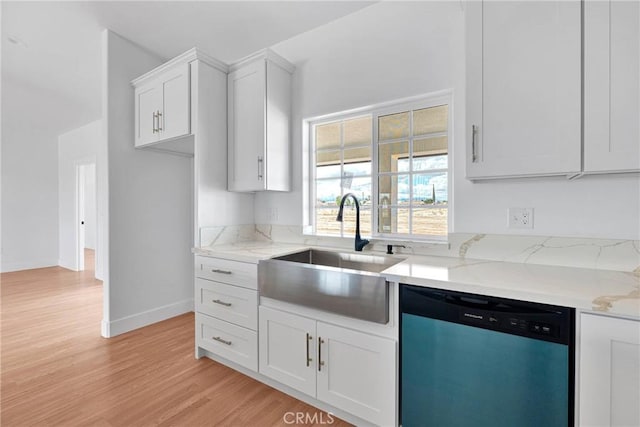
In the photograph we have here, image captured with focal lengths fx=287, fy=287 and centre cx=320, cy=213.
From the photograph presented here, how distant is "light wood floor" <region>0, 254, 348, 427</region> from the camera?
163cm

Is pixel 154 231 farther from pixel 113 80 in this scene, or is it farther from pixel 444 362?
pixel 444 362

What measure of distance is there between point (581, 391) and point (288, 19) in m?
2.89

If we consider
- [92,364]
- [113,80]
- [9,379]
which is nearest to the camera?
[9,379]

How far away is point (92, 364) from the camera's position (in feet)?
7.11

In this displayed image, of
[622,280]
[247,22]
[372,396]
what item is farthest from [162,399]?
[247,22]

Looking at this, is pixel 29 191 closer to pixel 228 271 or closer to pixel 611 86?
pixel 228 271

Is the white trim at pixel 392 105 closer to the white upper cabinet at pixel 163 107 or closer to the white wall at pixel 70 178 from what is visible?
the white upper cabinet at pixel 163 107

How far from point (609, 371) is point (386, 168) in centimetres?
160

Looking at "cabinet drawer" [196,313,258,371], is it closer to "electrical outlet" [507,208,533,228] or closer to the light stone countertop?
the light stone countertop

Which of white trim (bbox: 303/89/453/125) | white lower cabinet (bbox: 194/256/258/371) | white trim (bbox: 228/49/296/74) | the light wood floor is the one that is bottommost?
the light wood floor

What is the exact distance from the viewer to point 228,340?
6.73 ft

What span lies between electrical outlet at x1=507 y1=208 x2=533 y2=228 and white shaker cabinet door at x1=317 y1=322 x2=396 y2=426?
0.99 meters

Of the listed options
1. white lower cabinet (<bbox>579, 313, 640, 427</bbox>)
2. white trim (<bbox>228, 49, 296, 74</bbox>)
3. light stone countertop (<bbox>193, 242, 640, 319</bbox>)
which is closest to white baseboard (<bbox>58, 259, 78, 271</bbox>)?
white trim (<bbox>228, 49, 296, 74</bbox>)

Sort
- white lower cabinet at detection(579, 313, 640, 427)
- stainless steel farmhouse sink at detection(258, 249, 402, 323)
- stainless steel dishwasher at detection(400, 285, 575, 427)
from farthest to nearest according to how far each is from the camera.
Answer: stainless steel farmhouse sink at detection(258, 249, 402, 323) → stainless steel dishwasher at detection(400, 285, 575, 427) → white lower cabinet at detection(579, 313, 640, 427)
